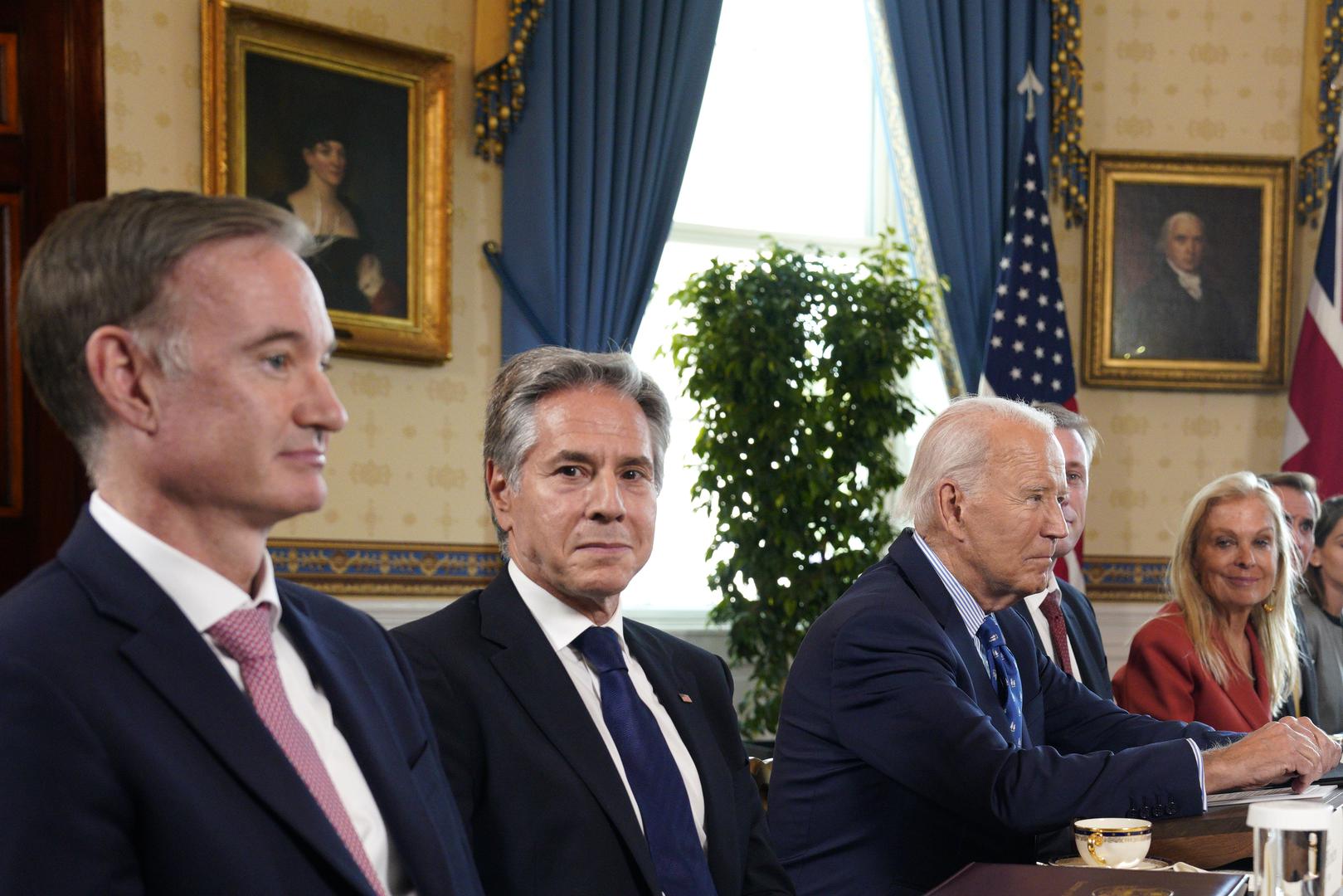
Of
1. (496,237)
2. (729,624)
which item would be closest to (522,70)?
(496,237)

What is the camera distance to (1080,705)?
11.3 ft

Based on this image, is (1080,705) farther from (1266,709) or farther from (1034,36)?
(1034,36)

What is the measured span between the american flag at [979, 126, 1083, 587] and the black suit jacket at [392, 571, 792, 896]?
4.94m

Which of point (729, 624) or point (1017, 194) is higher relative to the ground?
point (1017, 194)

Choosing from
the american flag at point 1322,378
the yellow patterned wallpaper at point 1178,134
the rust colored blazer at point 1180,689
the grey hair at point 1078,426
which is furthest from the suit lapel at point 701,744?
the american flag at point 1322,378

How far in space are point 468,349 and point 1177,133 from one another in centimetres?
402

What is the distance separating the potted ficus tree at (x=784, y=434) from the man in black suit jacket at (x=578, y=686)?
3415 millimetres

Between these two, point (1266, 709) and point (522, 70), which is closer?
point (1266, 709)

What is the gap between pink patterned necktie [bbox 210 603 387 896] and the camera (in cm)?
145

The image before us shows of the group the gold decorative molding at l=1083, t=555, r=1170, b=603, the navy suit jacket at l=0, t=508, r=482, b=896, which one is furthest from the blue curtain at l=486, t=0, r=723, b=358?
the navy suit jacket at l=0, t=508, r=482, b=896

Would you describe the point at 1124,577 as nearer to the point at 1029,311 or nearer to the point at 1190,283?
the point at 1029,311

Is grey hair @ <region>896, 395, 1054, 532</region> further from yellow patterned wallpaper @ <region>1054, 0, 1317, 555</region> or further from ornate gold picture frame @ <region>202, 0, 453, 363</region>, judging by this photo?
yellow patterned wallpaper @ <region>1054, 0, 1317, 555</region>

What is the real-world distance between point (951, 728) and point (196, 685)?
1580 millimetres

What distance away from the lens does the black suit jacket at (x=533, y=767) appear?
2100mm
